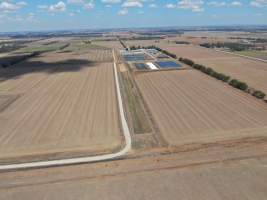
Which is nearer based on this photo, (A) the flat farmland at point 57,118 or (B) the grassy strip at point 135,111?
(A) the flat farmland at point 57,118

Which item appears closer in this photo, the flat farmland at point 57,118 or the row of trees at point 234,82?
the flat farmland at point 57,118

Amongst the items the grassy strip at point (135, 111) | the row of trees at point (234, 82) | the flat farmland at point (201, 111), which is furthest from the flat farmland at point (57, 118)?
the row of trees at point (234, 82)

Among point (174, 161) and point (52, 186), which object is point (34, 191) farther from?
point (174, 161)

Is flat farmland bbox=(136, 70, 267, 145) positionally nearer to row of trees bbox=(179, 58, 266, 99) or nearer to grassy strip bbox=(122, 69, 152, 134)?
row of trees bbox=(179, 58, 266, 99)

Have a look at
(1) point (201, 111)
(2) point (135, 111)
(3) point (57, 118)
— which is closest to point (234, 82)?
(1) point (201, 111)

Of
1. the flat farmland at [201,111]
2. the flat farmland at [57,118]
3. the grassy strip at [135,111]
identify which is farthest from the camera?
the grassy strip at [135,111]

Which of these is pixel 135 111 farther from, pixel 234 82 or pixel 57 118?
→ pixel 234 82

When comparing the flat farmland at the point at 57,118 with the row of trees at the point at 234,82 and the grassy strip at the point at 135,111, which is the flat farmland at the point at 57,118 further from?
the row of trees at the point at 234,82

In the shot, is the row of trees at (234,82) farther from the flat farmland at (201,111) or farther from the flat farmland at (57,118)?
the flat farmland at (57,118)

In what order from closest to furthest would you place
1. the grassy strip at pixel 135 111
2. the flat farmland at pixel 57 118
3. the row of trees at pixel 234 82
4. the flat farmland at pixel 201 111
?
the flat farmland at pixel 57 118
the flat farmland at pixel 201 111
the grassy strip at pixel 135 111
the row of trees at pixel 234 82
